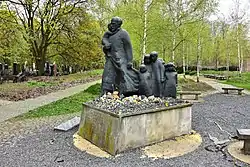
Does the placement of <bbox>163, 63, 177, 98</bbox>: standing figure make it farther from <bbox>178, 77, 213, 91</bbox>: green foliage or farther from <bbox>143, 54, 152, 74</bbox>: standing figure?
<bbox>178, 77, 213, 91</bbox>: green foliage

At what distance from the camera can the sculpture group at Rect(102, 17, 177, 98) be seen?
6.36 meters

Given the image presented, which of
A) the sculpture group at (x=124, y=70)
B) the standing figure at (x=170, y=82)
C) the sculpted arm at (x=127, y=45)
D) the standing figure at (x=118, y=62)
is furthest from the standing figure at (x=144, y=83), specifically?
the standing figure at (x=170, y=82)

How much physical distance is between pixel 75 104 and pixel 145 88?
435cm

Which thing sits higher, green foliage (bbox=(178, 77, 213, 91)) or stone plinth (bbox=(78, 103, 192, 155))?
stone plinth (bbox=(78, 103, 192, 155))

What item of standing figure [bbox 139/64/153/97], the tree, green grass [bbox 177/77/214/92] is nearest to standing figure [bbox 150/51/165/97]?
standing figure [bbox 139/64/153/97]

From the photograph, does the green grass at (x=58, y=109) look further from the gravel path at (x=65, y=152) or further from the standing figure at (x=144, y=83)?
the standing figure at (x=144, y=83)

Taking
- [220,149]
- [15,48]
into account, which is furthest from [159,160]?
[15,48]

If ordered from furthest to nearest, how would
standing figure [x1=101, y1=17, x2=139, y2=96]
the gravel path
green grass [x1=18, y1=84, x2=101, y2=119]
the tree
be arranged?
1. the tree
2. green grass [x1=18, y1=84, x2=101, y2=119]
3. standing figure [x1=101, y1=17, x2=139, y2=96]
4. the gravel path

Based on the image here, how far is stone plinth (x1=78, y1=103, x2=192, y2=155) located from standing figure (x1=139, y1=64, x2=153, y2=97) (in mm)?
1177

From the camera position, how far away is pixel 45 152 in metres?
4.61

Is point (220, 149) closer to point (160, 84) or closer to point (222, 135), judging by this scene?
point (222, 135)

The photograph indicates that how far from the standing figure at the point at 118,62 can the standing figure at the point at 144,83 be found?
4.8 inches

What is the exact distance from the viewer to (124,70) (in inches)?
251

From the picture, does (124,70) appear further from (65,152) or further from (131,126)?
(65,152)
